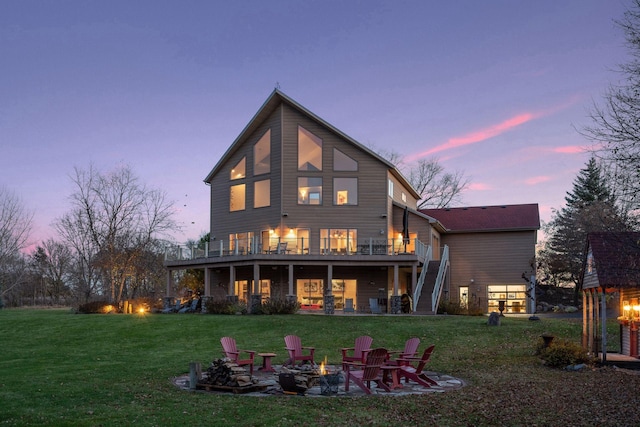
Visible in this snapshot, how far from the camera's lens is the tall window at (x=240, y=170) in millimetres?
33812

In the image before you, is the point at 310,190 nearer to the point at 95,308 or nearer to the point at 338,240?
the point at 338,240

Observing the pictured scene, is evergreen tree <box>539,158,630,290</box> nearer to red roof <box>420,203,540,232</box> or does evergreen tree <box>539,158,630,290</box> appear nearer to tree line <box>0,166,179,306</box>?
red roof <box>420,203,540,232</box>

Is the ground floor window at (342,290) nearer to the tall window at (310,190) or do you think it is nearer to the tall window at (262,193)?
the tall window at (310,190)

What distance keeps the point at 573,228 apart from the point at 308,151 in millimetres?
20951

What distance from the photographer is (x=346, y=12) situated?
77.3 feet

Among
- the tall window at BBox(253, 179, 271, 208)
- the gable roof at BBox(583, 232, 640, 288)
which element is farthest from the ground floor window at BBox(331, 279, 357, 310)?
the gable roof at BBox(583, 232, 640, 288)

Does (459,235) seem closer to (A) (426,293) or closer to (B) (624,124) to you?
(A) (426,293)

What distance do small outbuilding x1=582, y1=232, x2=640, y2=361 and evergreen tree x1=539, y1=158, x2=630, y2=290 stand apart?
18.2m

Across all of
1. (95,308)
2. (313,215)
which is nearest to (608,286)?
(313,215)

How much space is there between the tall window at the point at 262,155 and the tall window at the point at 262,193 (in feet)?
2.01

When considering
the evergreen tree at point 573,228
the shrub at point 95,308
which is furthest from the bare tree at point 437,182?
the shrub at point 95,308

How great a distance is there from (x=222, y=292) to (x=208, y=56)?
1369 centimetres

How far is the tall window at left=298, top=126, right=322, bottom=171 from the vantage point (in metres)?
32.0

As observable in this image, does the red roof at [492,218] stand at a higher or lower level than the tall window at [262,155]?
lower
